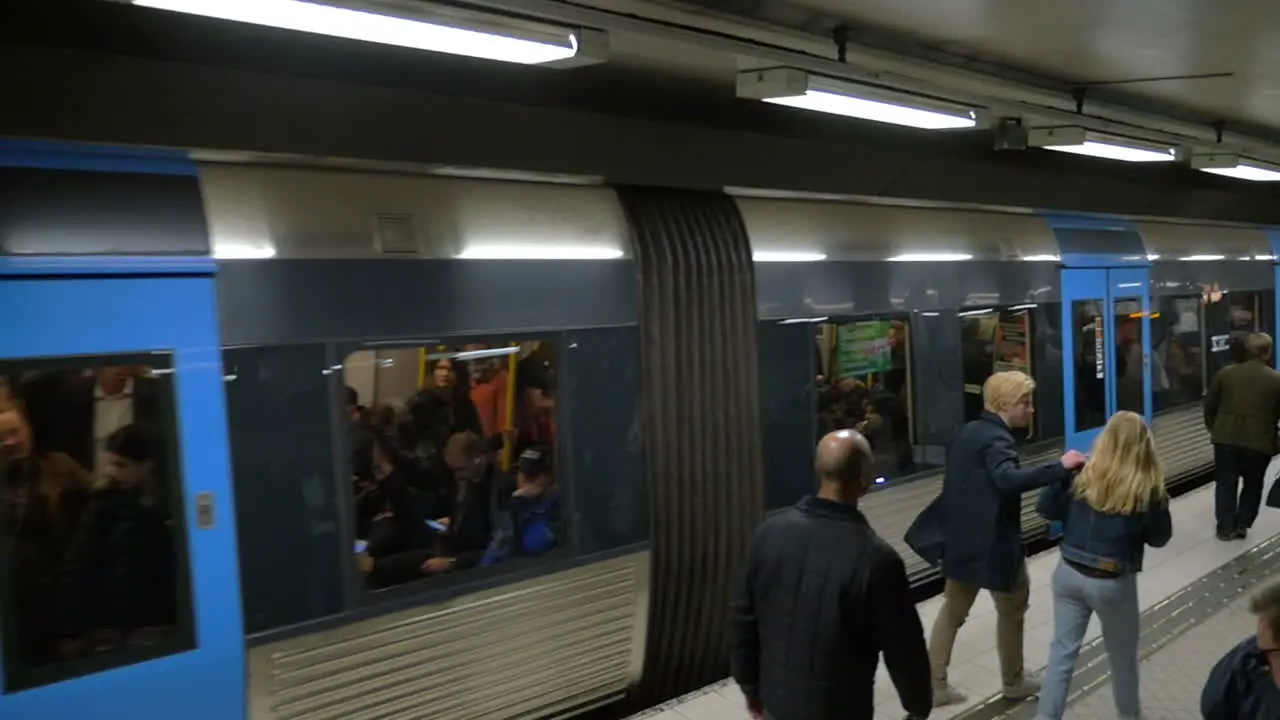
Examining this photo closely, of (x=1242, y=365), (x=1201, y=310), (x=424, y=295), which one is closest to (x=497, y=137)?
(x=424, y=295)

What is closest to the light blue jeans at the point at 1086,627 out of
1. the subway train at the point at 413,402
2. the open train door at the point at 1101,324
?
the subway train at the point at 413,402

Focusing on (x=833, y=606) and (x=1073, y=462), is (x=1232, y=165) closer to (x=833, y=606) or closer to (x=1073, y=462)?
(x=1073, y=462)

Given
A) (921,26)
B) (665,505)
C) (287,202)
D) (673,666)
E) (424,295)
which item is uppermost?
(921,26)

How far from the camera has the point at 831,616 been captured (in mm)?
2596

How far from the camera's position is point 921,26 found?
13.2 ft

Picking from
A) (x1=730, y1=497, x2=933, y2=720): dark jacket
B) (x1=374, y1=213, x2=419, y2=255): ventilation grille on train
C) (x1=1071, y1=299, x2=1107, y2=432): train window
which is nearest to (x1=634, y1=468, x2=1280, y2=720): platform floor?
(x1=1071, y1=299, x2=1107, y2=432): train window

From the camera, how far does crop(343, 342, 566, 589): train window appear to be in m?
3.63

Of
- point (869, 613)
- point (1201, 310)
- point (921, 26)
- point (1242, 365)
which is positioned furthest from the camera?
point (1201, 310)

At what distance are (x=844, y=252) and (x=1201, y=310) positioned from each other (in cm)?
559

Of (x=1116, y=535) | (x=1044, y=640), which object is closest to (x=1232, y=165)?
(x=1044, y=640)

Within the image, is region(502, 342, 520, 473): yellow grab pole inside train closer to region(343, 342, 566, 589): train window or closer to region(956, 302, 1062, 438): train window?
region(343, 342, 566, 589): train window

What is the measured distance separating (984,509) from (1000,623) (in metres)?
0.55

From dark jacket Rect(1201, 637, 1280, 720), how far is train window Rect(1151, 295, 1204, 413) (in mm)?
6840

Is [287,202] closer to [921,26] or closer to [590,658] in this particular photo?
[590,658]
